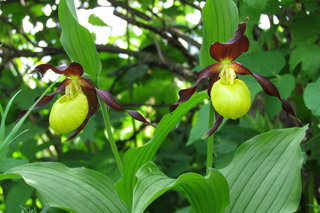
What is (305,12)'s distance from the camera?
1.84 m

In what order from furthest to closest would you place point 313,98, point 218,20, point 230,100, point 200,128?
point 200,128 < point 313,98 < point 218,20 < point 230,100

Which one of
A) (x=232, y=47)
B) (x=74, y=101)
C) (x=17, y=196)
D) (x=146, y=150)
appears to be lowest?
(x=17, y=196)

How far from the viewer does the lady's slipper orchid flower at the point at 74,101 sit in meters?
1.32

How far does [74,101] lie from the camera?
139cm

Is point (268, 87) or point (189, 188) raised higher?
point (268, 87)

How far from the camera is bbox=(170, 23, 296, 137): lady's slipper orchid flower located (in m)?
1.19

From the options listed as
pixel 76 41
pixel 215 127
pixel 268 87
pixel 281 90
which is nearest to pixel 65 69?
pixel 76 41

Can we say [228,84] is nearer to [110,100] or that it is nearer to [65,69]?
[110,100]

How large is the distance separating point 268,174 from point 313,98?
1.50 ft

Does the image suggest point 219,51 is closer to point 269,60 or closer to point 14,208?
point 269,60

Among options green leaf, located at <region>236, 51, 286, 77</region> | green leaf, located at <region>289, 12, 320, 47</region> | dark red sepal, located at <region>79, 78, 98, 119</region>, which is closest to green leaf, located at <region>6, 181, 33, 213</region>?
dark red sepal, located at <region>79, 78, 98, 119</region>

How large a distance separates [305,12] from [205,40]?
0.81 meters

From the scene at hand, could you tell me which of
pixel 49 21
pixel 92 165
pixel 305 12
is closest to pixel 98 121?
pixel 92 165

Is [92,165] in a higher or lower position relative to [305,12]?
lower
